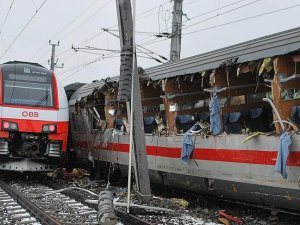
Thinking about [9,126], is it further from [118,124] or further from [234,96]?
[234,96]

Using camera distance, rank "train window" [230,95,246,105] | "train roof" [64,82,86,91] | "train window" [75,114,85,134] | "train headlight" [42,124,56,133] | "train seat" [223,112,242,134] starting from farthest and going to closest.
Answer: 1. "train roof" [64,82,86,91]
2. "train window" [75,114,85,134]
3. "train headlight" [42,124,56,133]
4. "train window" [230,95,246,105]
5. "train seat" [223,112,242,134]

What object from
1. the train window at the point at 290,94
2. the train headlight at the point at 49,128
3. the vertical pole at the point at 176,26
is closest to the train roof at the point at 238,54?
the train window at the point at 290,94

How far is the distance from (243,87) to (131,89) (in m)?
2.27

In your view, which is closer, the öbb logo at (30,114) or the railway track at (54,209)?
the railway track at (54,209)

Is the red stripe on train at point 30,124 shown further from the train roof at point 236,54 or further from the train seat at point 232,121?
the train seat at point 232,121

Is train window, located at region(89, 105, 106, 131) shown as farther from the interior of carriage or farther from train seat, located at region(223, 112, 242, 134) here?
train seat, located at region(223, 112, 242, 134)

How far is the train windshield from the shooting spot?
12.3 metres

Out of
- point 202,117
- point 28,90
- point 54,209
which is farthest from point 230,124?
point 28,90

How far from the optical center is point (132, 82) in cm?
758

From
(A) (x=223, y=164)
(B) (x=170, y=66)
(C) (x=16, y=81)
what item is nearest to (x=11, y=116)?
(C) (x=16, y=81)

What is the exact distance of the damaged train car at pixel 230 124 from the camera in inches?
245

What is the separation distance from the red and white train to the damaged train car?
1.91 meters

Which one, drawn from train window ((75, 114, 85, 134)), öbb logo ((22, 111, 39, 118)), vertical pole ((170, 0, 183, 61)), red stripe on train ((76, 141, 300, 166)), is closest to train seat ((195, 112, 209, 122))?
red stripe on train ((76, 141, 300, 166))

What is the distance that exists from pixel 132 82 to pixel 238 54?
192 cm
